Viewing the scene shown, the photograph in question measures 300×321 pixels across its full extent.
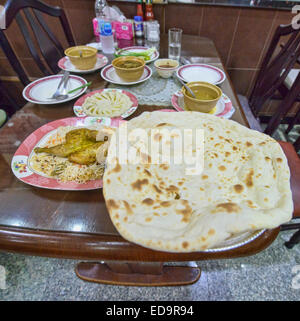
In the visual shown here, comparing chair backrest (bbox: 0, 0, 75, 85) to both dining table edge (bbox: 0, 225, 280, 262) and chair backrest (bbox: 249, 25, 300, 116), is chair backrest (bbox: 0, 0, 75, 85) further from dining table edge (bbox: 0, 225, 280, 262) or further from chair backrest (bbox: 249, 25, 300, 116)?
chair backrest (bbox: 249, 25, 300, 116)

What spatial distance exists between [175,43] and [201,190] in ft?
4.61

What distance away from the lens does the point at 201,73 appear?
4.68 feet

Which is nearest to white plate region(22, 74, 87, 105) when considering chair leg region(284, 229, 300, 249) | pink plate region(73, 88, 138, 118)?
pink plate region(73, 88, 138, 118)

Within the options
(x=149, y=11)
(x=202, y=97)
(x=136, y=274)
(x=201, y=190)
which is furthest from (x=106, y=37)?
(x=136, y=274)

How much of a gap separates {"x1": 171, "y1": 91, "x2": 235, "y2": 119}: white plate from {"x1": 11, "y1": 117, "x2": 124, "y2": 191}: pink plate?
13.4 inches

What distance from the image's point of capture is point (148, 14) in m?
1.98

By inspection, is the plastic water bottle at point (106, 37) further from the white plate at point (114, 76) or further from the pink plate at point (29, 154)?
the pink plate at point (29, 154)

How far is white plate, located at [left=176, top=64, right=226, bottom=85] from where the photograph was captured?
137 cm

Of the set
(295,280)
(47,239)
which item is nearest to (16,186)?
(47,239)

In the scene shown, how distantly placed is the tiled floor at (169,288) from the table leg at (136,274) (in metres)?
0.12

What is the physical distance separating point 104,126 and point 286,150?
1.21 m
